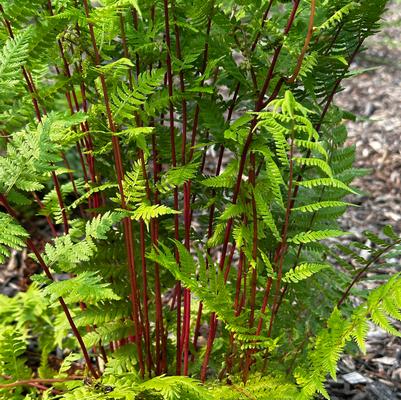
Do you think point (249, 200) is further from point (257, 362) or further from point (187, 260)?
point (257, 362)

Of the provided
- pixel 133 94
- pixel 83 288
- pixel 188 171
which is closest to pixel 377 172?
pixel 188 171

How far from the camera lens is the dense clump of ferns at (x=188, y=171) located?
0.90 m

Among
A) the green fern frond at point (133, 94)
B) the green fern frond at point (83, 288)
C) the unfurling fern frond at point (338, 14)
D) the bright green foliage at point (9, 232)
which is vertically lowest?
the green fern frond at point (83, 288)

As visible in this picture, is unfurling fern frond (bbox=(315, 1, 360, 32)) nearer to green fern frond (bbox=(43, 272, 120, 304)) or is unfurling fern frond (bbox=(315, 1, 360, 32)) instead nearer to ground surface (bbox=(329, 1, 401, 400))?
ground surface (bbox=(329, 1, 401, 400))

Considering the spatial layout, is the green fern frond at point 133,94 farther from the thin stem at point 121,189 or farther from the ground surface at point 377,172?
the ground surface at point 377,172

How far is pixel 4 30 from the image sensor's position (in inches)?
39.6

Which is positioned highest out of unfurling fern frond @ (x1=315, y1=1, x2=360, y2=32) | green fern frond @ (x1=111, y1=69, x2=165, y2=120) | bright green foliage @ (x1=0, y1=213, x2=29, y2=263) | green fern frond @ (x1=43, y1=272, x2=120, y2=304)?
unfurling fern frond @ (x1=315, y1=1, x2=360, y2=32)

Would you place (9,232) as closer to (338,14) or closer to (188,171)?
(188,171)

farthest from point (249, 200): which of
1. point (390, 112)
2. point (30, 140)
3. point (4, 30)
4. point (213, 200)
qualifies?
point (390, 112)

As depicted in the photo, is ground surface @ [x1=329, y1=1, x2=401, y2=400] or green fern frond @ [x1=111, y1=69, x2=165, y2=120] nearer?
green fern frond @ [x1=111, y1=69, x2=165, y2=120]

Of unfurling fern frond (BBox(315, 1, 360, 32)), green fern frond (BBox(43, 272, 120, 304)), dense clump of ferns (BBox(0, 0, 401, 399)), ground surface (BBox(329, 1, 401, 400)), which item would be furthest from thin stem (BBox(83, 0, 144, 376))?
ground surface (BBox(329, 1, 401, 400))

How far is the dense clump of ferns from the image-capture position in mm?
901

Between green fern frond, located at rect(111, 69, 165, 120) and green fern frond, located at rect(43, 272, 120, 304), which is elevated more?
green fern frond, located at rect(111, 69, 165, 120)

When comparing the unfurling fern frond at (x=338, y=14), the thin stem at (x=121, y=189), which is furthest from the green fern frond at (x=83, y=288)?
the unfurling fern frond at (x=338, y=14)
